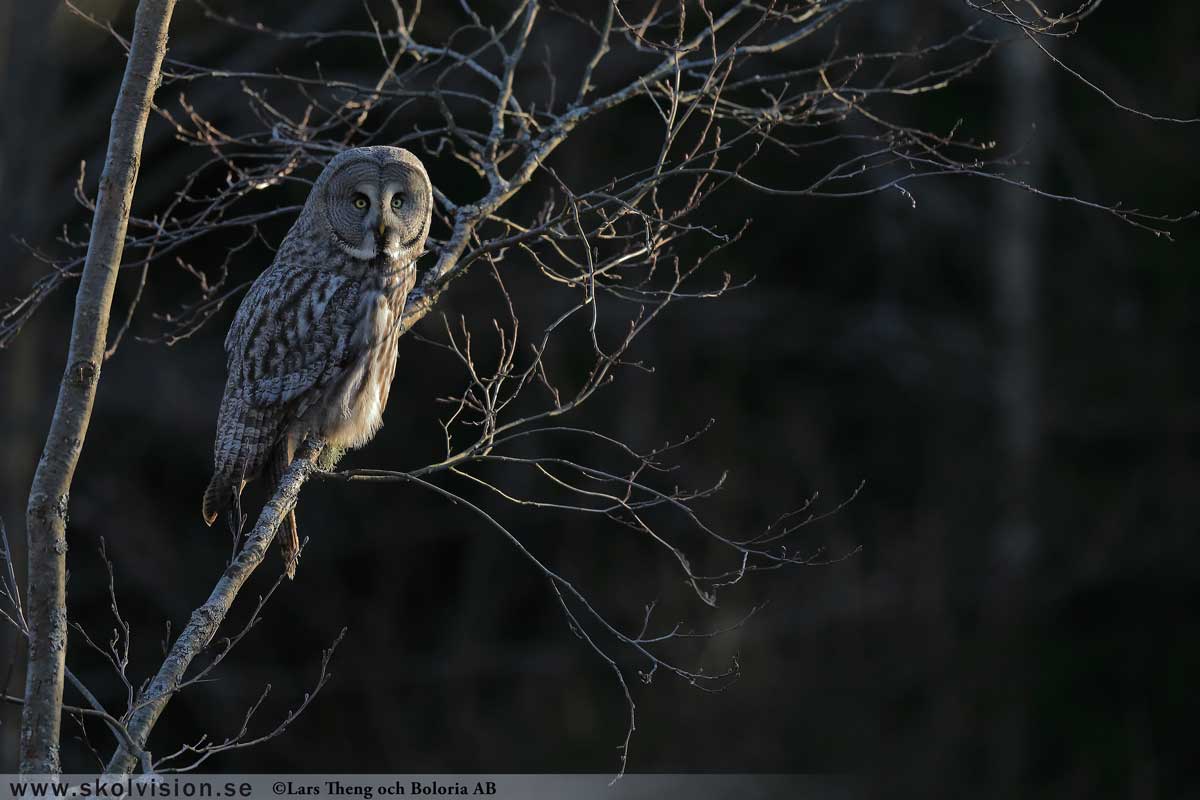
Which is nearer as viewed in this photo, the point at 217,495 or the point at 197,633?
the point at 197,633

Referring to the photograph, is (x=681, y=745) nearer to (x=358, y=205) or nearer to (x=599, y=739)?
(x=599, y=739)

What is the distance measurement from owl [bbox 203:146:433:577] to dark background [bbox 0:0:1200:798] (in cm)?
595

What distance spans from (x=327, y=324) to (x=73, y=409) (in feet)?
5.69

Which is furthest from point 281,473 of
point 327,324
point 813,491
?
point 813,491

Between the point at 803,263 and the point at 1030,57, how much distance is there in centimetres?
293

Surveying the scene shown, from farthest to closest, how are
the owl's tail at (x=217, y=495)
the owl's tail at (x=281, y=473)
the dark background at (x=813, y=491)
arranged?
the dark background at (x=813, y=491) < the owl's tail at (x=217, y=495) < the owl's tail at (x=281, y=473)

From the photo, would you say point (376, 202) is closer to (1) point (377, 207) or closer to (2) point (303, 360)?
(1) point (377, 207)

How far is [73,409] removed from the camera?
3.79 metres

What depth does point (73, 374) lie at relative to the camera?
3789 mm

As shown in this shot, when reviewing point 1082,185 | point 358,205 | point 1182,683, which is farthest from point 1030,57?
point 358,205

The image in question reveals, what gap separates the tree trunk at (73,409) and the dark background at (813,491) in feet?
24.8

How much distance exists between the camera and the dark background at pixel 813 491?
1183 cm

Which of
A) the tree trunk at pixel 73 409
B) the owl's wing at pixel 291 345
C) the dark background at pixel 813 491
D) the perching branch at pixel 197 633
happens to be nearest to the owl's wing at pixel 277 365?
the owl's wing at pixel 291 345

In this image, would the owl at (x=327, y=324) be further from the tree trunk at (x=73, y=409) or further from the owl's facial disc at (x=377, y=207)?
the tree trunk at (x=73, y=409)
